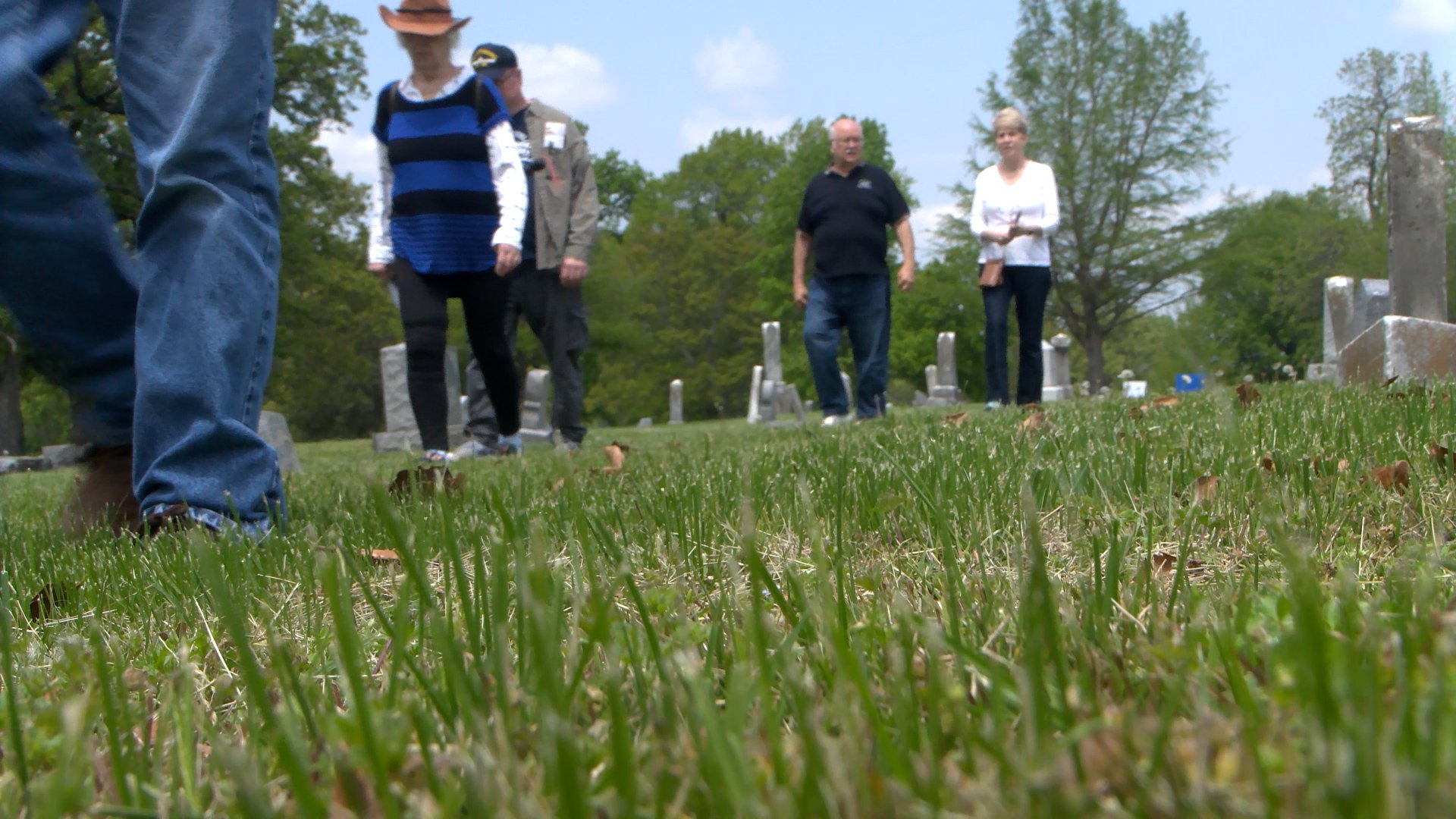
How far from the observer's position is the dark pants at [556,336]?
8047mm

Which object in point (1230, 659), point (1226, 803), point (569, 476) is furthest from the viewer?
point (569, 476)

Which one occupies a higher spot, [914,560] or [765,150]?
[765,150]

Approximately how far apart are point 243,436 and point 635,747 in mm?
2132

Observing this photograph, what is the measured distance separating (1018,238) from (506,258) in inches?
154

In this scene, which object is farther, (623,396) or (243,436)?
(623,396)

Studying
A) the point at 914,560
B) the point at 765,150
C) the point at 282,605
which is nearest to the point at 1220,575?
the point at 914,560

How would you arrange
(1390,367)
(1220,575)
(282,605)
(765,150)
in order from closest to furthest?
(1220,575), (282,605), (1390,367), (765,150)

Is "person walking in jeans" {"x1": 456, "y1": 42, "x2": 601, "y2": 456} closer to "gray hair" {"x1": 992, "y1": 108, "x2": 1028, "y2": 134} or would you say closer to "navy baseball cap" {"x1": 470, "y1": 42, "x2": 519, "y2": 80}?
"navy baseball cap" {"x1": 470, "y1": 42, "x2": 519, "y2": 80}

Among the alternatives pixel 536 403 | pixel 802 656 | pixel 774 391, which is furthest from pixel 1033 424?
pixel 774 391

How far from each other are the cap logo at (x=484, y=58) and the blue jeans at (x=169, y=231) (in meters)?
4.80

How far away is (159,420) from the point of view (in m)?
2.72

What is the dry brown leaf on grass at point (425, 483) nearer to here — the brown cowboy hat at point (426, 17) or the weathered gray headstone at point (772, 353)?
the brown cowboy hat at point (426, 17)

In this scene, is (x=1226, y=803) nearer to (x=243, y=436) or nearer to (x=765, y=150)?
(x=243, y=436)

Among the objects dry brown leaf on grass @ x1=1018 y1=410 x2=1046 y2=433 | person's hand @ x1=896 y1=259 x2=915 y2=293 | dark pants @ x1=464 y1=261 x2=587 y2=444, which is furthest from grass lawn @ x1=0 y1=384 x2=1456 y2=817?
person's hand @ x1=896 y1=259 x2=915 y2=293
